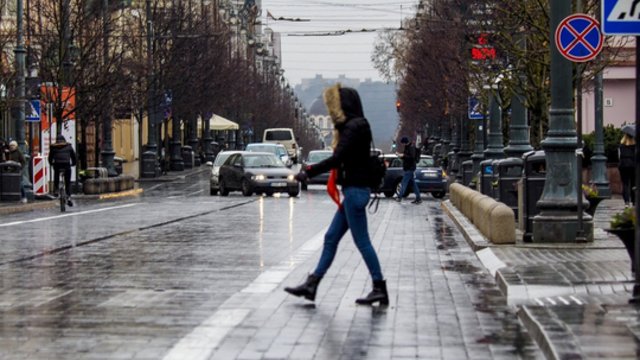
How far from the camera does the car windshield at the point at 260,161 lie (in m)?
47.2

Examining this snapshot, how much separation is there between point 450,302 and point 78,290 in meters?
3.53

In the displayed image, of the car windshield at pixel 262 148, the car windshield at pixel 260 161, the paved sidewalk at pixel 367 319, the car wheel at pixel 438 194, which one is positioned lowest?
the car wheel at pixel 438 194

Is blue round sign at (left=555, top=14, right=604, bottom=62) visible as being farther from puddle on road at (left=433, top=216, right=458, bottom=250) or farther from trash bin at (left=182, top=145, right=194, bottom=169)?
trash bin at (left=182, top=145, right=194, bottom=169)

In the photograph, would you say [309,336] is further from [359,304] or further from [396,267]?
[396,267]

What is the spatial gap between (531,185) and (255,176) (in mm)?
26875

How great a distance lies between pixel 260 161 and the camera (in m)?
47.6

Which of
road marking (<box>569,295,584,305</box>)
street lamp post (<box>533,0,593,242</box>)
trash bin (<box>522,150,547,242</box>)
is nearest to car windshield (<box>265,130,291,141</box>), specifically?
trash bin (<box>522,150,547,242</box>)

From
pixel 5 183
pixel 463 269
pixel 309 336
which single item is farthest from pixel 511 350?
pixel 5 183

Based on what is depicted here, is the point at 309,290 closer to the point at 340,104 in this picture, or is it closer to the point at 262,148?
the point at 340,104

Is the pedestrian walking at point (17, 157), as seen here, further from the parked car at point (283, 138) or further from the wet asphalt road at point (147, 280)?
the parked car at point (283, 138)

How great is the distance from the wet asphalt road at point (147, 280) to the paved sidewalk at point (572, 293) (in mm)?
220

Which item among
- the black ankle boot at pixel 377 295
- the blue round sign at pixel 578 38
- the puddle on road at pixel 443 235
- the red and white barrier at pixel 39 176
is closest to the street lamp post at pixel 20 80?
the red and white barrier at pixel 39 176

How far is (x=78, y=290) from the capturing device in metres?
13.9

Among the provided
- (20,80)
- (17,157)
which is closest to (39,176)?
(17,157)
